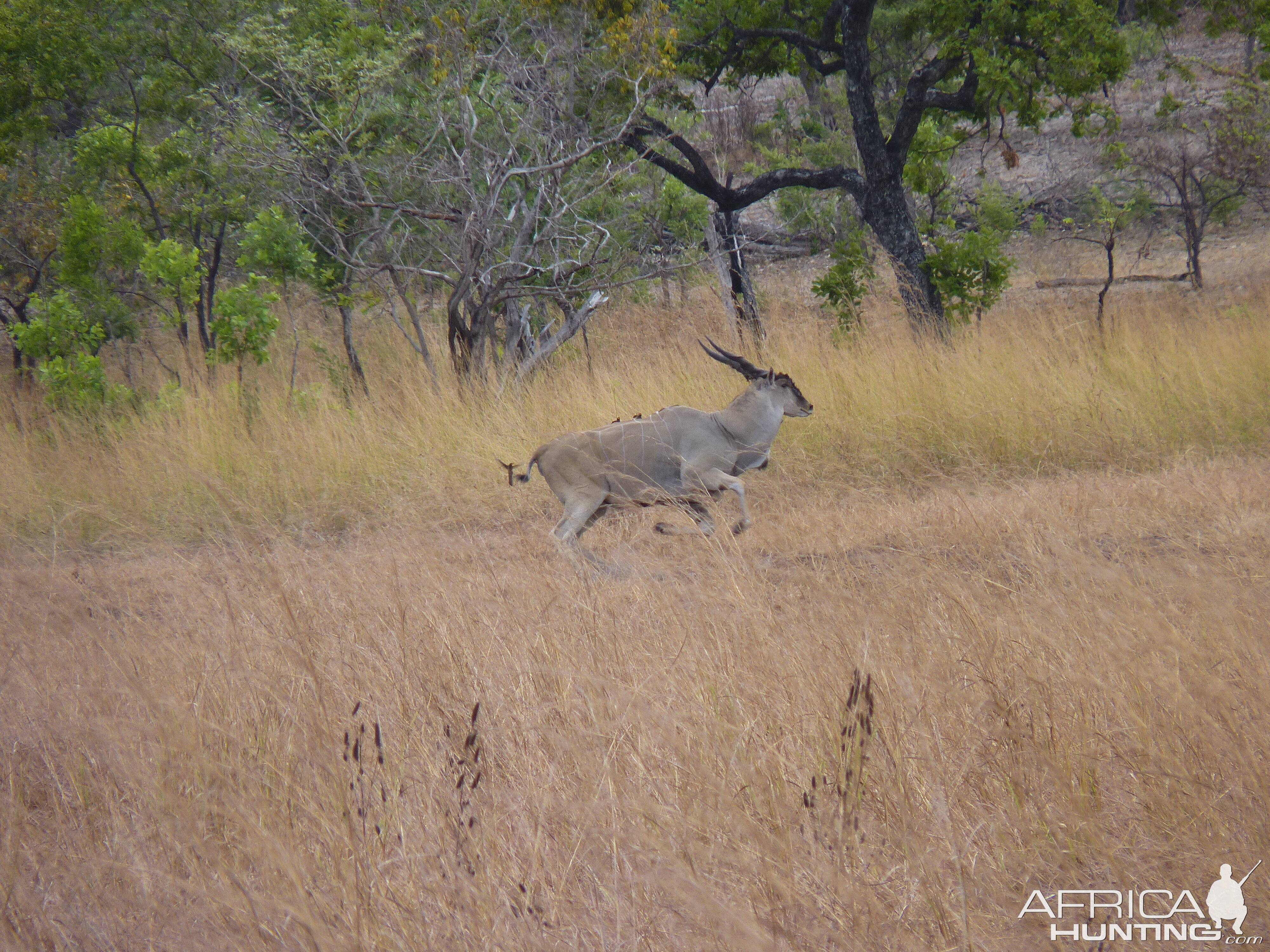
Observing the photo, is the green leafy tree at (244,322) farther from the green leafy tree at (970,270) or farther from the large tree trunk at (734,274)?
the green leafy tree at (970,270)

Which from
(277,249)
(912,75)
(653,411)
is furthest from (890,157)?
(277,249)

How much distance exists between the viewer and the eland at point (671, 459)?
6008 millimetres

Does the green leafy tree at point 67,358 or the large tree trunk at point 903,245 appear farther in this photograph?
the green leafy tree at point 67,358

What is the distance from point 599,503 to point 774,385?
1.50m

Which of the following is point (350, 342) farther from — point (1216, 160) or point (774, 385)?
point (1216, 160)

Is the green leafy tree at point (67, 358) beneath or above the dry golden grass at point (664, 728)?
above

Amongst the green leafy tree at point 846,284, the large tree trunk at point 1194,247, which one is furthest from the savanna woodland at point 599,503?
the large tree trunk at point 1194,247

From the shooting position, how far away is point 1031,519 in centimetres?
546

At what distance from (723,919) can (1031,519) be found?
4.22 meters

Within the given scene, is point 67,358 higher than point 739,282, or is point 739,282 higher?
point 67,358

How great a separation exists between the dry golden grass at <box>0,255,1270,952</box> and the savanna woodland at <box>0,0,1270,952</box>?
0.02 metres

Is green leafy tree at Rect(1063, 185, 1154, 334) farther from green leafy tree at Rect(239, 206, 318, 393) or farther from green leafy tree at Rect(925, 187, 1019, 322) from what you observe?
green leafy tree at Rect(239, 206, 318, 393)

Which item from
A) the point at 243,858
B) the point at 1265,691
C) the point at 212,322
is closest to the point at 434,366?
the point at 212,322

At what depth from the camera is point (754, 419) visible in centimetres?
651
